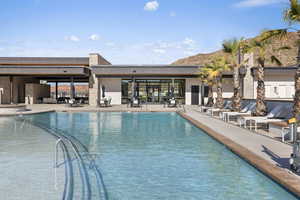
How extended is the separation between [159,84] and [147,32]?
5.96 metres

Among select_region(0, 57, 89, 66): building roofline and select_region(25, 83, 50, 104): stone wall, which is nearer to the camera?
select_region(0, 57, 89, 66): building roofline

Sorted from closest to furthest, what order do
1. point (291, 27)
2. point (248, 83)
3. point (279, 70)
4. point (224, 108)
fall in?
1. point (291, 27)
2. point (224, 108)
3. point (279, 70)
4. point (248, 83)

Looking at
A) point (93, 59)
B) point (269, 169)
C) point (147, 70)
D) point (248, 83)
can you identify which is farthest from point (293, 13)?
point (93, 59)

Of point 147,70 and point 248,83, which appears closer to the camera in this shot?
point 147,70

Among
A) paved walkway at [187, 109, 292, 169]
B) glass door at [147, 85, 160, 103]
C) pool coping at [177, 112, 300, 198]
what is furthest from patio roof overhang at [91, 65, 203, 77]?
pool coping at [177, 112, 300, 198]

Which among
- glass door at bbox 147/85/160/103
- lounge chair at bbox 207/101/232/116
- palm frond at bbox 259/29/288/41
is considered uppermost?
palm frond at bbox 259/29/288/41

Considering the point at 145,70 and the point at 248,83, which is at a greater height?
the point at 145,70

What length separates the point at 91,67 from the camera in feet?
98.2

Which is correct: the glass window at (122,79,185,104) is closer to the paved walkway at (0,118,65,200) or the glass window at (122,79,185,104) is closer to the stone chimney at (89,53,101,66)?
the stone chimney at (89,53,101,66)

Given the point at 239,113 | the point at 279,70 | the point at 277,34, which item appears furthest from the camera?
the point at 279,70

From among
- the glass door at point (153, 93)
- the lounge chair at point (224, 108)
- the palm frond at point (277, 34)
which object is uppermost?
the palm frond at point (277, 34)

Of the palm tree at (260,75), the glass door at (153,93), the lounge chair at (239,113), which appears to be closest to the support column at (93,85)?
the glass door at (153,93)

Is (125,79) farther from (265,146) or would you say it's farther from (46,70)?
(265,146)

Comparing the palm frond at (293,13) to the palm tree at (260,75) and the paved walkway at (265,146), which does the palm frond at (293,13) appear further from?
the palm tree at (260,75)
